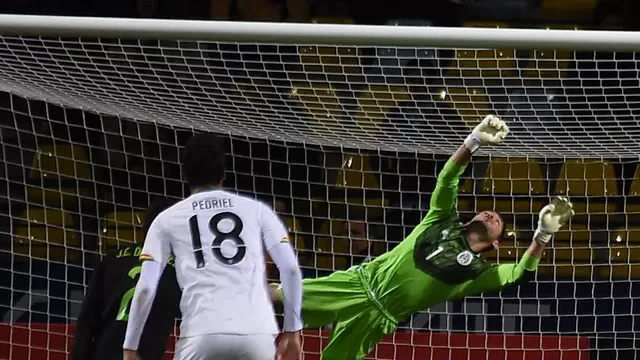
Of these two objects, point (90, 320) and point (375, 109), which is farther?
point (375, 109)

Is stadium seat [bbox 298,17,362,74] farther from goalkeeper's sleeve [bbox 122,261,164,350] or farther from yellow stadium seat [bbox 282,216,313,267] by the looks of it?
goalkeeper's sleeve [bbox 122,261,164,350]

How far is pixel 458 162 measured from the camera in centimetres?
536

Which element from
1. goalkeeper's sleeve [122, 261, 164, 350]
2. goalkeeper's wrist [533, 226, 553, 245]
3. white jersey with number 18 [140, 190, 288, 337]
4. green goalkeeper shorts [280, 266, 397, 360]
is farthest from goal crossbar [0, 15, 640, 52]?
goalkeeper's sleeve [122, 261, 164, 350]

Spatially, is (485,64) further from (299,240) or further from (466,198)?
(299,240)

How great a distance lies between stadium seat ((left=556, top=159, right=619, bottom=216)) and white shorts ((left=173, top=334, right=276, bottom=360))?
151 inches

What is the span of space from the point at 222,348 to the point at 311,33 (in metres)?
1.69

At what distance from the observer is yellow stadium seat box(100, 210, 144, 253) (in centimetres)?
670

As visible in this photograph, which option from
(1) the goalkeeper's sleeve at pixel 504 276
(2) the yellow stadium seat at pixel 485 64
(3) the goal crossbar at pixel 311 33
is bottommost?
(1) the goalkeeper's sleeve at pixel 504 276

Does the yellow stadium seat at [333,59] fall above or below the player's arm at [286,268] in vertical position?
above

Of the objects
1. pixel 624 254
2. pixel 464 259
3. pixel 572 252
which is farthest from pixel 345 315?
pixel 624 254

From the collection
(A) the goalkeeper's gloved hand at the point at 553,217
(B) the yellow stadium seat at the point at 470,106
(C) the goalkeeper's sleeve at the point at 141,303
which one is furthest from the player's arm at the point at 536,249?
(C) the goalkeeper's sleeve at the point at 141,303

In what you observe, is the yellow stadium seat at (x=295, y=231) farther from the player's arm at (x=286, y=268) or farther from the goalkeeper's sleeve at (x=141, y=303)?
the goalkeeper's sleeve at (x=141, y=303)

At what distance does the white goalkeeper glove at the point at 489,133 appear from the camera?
5.24 metres

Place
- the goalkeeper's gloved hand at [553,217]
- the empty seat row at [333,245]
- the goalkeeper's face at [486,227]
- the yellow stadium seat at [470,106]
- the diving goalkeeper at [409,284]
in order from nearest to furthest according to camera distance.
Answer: the goalkeeper's gloved hand at [553,217] < the diving goalkeeper at [409,284] < the goalkeeper's face at [486,227] < the yellow stadium seat at [470,106] < the empty seat row at [333,245]
